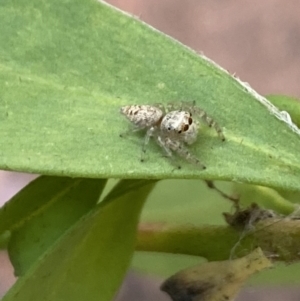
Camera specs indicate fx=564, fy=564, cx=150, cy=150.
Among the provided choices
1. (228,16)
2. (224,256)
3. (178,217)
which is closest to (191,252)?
(224,256)

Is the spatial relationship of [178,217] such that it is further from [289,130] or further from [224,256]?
[289,130]

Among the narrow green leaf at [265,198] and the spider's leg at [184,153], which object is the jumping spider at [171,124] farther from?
the narrow green leaf at [265,198]

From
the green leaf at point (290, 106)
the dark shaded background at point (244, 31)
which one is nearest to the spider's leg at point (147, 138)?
the green leaf at point (290, 106)

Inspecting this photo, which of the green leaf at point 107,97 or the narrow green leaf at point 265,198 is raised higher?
the narrow green leaf at point 265,198

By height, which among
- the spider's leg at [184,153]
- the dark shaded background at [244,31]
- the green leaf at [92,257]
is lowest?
the green leaf at [92,257]

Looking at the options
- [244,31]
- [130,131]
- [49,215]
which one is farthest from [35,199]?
[244,31]

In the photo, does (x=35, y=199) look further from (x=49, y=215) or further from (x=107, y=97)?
(x=107, y=97)
